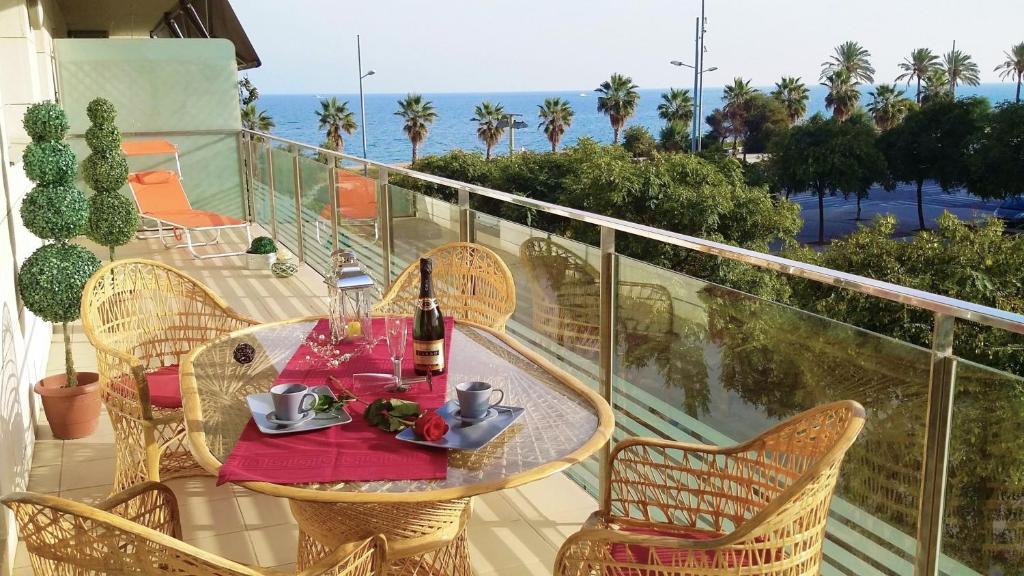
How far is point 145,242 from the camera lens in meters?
9.21

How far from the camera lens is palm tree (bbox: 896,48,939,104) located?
2702 inches

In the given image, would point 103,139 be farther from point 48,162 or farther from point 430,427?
point 430,427

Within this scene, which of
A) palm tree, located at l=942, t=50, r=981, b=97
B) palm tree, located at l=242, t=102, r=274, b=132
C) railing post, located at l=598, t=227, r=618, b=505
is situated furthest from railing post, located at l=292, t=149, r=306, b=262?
palm tree, located at l=942, t=50, r=981, b=97

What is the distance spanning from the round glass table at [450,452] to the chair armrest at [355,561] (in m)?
0.08

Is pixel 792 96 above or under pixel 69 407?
above

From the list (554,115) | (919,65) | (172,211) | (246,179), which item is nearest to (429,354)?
(172,211)

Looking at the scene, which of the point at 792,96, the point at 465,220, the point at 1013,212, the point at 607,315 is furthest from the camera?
the point at 792,96

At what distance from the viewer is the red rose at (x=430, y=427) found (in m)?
1.78

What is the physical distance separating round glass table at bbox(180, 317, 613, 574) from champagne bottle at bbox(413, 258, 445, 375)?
6 cm

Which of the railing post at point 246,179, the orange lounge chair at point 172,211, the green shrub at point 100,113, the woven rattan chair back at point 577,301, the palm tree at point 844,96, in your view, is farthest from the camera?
the palm tree at point 844,96

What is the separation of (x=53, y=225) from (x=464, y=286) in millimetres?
1801

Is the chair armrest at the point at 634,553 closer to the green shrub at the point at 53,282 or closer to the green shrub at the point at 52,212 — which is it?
the green shrub at the point at 53,282

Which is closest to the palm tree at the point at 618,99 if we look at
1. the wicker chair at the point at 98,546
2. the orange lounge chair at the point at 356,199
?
the orange lounge chair at the point at 356,199

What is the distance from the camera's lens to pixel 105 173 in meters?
5.17
